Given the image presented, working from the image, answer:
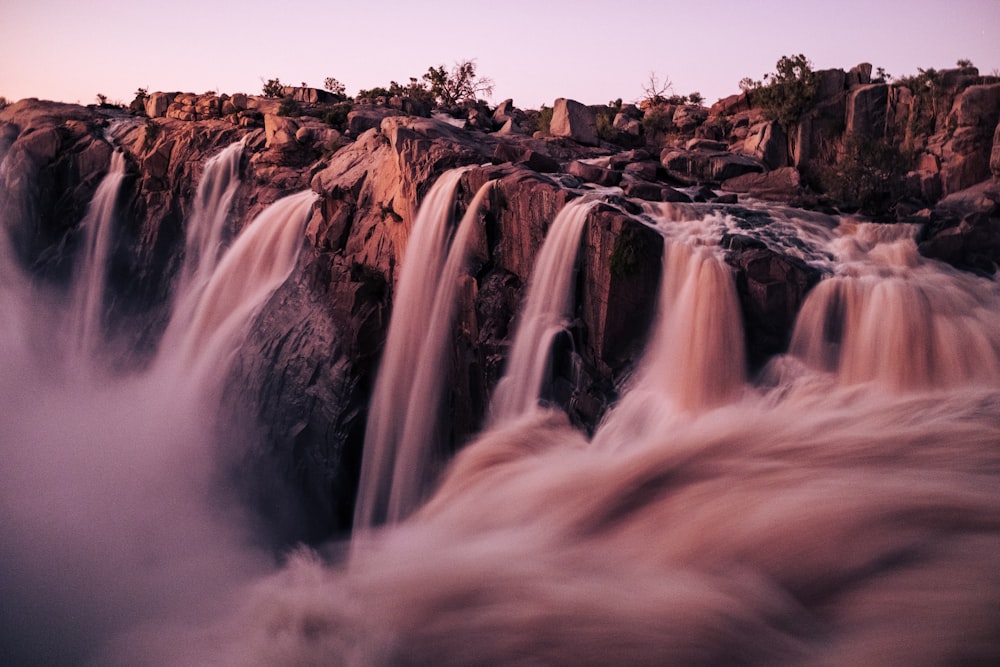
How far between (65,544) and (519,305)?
10643 mm

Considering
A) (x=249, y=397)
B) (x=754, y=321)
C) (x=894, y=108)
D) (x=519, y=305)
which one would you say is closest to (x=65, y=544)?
(x=249, y=397)

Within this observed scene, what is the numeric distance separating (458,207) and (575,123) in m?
9.82

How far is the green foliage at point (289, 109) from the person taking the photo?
2403 centimetres

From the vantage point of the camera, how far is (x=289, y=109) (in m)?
24.5

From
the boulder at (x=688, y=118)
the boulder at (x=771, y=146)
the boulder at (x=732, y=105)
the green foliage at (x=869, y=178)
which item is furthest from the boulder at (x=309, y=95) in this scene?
the green foliage at (x=869, y=178)

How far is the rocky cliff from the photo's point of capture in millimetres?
12461

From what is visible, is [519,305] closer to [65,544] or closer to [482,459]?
[482,459]

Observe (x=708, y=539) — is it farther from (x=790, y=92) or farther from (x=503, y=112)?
(x=503, y=112)

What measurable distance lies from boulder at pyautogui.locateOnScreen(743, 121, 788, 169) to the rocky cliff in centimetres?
6

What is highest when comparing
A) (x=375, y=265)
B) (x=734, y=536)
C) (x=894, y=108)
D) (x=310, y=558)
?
(x=894, y=108)

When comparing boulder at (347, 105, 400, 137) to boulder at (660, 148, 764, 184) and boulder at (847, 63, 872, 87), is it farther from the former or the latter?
boulder at (847, 63, 872, 87)

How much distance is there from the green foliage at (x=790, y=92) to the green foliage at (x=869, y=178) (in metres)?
3.34

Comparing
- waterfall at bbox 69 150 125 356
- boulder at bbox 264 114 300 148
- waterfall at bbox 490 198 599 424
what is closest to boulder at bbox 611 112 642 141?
boulder at bbox 264 114 300 148

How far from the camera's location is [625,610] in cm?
614
